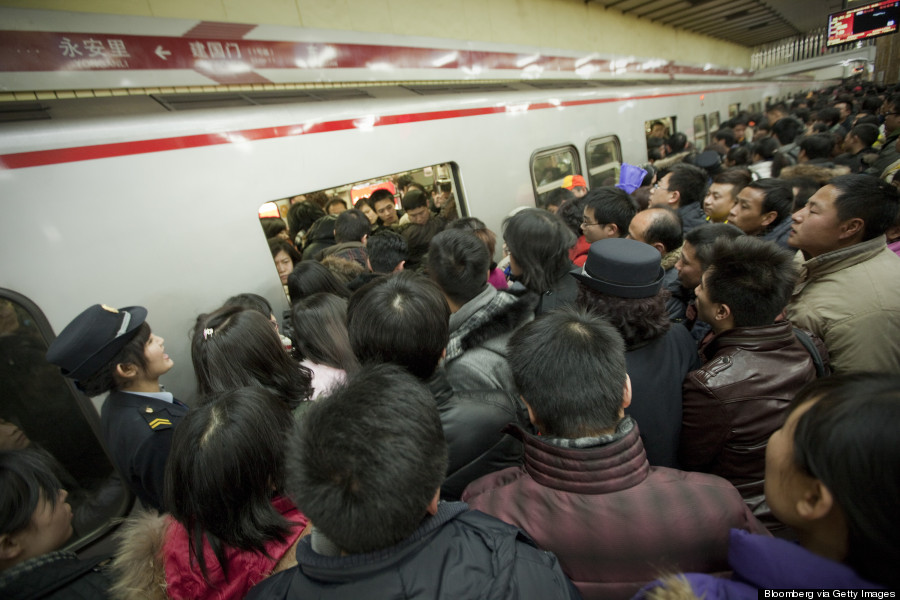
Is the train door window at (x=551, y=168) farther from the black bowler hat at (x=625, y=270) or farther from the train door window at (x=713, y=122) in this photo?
the train door window at (x=713, y=122)

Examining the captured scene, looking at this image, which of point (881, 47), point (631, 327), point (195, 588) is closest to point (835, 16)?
point (881, 47)

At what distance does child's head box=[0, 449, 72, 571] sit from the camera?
0.89 metres

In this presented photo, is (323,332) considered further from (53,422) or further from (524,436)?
(53,422)

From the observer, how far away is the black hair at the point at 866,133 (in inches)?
173

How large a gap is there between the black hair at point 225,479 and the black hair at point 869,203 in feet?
7.52

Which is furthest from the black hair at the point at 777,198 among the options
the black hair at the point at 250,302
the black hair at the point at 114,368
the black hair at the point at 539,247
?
the black hair at the point at 114,368

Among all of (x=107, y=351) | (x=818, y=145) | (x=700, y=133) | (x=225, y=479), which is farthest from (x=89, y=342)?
(x=700, y=133)

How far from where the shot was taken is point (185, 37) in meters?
1.92

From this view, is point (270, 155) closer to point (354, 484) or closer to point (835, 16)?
point (354, 484)

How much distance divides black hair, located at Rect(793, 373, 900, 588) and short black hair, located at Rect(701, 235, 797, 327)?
0.71m

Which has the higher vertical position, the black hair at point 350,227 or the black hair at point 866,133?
the black hair at point 350,227

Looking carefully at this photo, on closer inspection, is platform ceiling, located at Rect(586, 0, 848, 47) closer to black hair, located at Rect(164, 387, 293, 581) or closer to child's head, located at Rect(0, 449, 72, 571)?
black hair, located at Rect(164, 387, 293, 581)

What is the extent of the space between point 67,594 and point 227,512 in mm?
343

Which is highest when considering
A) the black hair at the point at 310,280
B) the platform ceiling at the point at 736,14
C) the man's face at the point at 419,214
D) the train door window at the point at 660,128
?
the platform ceiling at the point at 736,14
